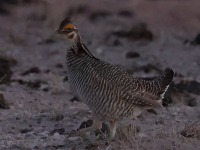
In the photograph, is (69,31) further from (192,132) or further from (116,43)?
(116,43)

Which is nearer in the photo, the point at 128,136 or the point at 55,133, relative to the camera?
the point at 128,136

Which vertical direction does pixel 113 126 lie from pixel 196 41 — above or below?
below

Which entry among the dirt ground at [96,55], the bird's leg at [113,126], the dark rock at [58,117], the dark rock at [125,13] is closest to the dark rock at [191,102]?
the dirt ground at [96,55]

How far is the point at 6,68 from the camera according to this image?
11523 mm

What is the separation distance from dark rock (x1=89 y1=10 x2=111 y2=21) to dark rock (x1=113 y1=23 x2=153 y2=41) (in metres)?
2.45

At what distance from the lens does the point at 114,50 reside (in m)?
13.9

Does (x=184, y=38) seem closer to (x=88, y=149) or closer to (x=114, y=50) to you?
(x=114, y=50)

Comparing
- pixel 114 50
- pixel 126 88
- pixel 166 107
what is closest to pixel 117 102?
pixel 126 88

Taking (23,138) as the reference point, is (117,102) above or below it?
above

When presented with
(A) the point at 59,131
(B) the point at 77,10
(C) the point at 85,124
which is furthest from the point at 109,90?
(B) the point at 77,10

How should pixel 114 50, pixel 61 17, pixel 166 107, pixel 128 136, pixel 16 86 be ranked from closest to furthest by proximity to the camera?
pixel 128 136 < pixel 166 107 < pixel 16 86 < pixel 114 50 < pixel 61 17

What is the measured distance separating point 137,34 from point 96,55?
1879 millimetres

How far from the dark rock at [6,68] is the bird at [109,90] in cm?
336

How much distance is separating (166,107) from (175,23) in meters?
8.29
